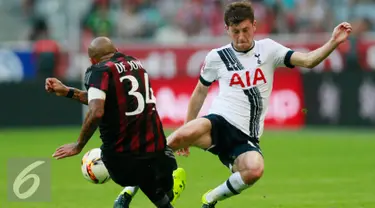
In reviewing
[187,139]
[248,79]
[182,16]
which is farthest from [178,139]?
[182,16]

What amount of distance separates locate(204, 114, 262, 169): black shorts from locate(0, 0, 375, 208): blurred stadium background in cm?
811

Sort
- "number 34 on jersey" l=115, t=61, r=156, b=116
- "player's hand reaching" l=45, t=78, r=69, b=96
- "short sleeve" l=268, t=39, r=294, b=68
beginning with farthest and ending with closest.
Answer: "short sleeve" l=268, t=39, r=294, b=68
"player's hand reaching" l=45, t=78, r=69, b=96
"number 34 on jersey" l=115, t=61, r=156, b=116

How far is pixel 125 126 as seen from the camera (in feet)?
26.2

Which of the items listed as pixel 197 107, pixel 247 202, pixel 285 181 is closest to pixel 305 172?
pixel 285 181

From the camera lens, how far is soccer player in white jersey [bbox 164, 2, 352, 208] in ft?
29.0

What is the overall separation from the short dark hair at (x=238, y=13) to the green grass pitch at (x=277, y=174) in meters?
2.29

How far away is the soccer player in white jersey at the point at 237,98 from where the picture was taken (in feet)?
29.0

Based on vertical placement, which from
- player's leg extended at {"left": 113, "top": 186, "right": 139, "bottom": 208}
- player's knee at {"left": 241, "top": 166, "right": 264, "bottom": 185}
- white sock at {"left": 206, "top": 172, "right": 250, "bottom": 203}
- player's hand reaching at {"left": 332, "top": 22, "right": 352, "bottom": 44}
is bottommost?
player's leg extended at {"left": 113, "top": 186, "right": 139, "bottom": 208}

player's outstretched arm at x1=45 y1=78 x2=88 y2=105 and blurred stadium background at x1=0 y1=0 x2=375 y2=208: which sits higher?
player's outstretched arm at x1=45 y1=78 x2=88 y2=105

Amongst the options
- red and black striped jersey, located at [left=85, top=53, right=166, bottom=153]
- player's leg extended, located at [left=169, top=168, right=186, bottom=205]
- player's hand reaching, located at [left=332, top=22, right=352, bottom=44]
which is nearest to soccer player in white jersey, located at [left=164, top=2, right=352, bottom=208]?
player's leg extended, located at [left=169, top=168, right=186, bottom=205]

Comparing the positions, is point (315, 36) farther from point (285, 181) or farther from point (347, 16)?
point (285, 181)

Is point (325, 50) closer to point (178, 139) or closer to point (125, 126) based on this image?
point (178, 139)

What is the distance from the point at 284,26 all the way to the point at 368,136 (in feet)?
13.3

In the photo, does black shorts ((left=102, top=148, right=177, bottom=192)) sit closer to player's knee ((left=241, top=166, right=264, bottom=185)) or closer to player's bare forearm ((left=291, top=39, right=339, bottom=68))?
player's knee ((left=241, top=166, right=264, bottom=185))
